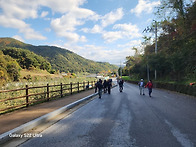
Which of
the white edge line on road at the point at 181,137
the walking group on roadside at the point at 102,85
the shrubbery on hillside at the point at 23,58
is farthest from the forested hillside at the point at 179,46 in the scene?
the shrubbery on hillside at the point at 23,58

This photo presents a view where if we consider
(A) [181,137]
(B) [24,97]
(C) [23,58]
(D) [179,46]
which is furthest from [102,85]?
(C) [23,58]

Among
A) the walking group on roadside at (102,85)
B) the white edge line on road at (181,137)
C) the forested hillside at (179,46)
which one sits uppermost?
the forested hillside at (179,46)

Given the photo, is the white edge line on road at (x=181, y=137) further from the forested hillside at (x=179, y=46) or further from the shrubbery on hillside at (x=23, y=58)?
the shrubbery on hillside at (x=23, y=58)

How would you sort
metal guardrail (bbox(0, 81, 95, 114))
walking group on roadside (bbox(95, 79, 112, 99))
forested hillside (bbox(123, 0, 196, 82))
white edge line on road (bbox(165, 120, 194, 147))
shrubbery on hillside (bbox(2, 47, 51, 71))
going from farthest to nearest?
shrubbery on hillside (bbox(2, 47, 51, 71)) → forested hillside (bbox(123, 0, 196, 82)) → walking group on roadside (bbox(95, 79, 112, 99)) → metal guardrail (bbox(0, 81, 95, 114)) → white edge line on road (bbox(165, 120, 194, 147))

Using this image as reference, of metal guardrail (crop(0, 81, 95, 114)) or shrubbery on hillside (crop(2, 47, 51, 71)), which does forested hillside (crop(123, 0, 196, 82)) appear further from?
shrubbery on hillside (crop(2, 47, 51, 71))

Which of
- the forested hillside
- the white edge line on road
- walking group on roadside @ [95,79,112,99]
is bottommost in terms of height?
the white edge line on road

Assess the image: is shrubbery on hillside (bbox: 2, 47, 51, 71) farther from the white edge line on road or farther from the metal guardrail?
the white edge line on road

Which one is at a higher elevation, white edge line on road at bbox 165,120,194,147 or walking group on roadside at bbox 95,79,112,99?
walking group on roadside at bbox 95,79,112,99

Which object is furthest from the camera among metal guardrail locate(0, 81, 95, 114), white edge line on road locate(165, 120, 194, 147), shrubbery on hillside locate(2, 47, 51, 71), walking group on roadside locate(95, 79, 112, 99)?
shrubbery on hillside locate(2, 47, 51, 71)

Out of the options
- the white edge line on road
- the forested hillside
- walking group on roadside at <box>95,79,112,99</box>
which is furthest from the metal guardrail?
the forested hillside

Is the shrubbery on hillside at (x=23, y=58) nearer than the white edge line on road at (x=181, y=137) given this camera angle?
No

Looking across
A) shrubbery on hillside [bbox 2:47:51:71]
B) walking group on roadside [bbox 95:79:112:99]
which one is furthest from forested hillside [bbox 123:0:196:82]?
shrubbery on hillside [bbox 2:47:51:71]

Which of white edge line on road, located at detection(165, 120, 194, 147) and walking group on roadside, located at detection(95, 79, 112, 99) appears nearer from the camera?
white edge line on road, located at detection(165, 120, 194, 147)

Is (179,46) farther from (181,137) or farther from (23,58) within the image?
(23,58)
